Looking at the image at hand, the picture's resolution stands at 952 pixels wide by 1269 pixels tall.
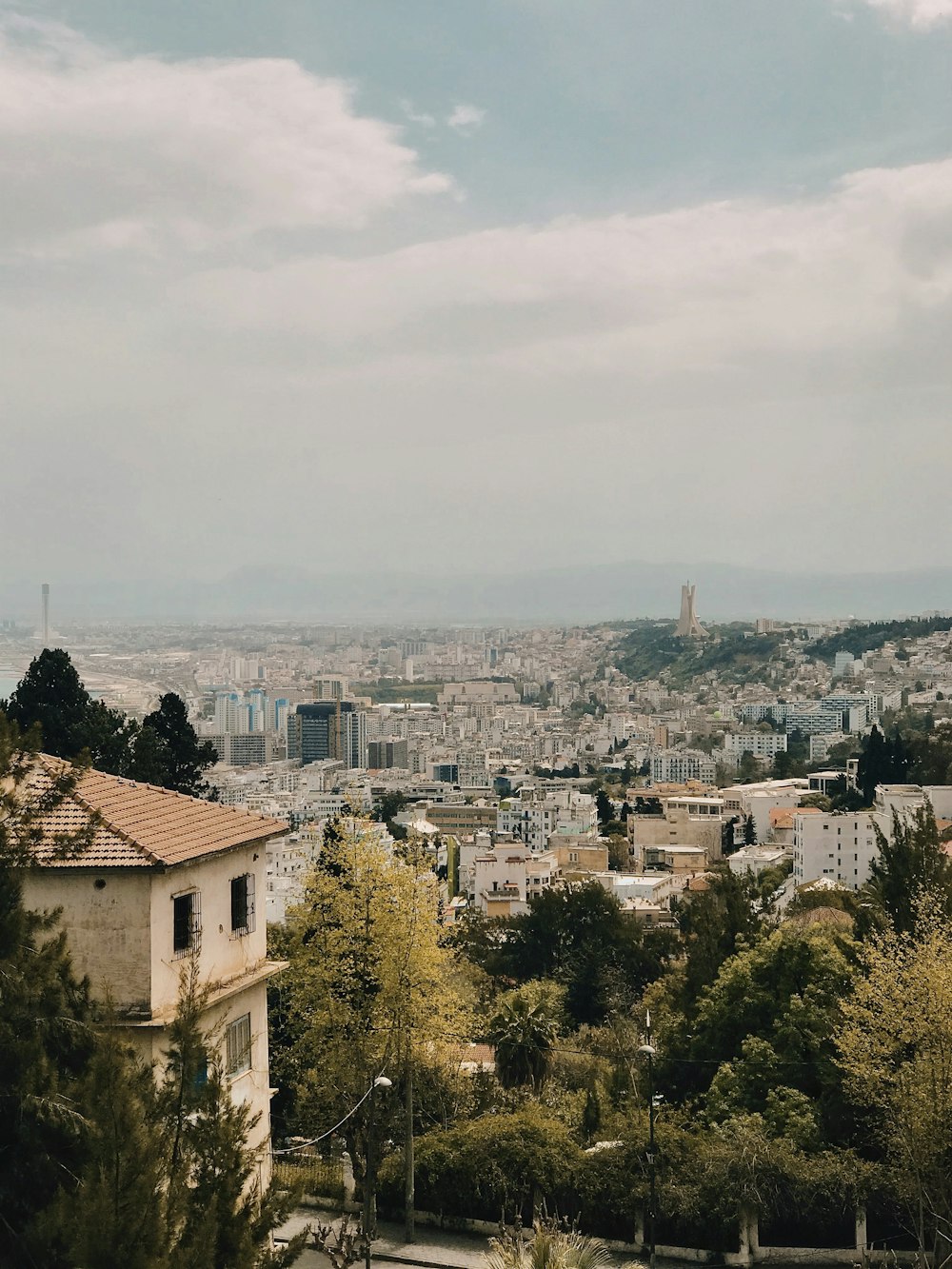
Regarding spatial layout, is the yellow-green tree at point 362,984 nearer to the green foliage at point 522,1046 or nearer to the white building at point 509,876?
the green foliage at point 522,1046

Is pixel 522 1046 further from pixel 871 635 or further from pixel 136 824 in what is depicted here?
pixel 871 635

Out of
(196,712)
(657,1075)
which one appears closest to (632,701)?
(196,712)

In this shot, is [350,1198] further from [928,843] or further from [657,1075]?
[928,843]

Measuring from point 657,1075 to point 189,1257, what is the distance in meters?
10.9

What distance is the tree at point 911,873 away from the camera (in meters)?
14.9

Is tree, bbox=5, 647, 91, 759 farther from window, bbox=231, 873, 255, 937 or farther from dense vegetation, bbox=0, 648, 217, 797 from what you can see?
window, bbox=231, 873, 255, 937

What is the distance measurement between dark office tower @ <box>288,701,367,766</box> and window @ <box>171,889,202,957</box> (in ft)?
468

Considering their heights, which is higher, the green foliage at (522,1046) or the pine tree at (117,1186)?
the pine tree at (117,1186)

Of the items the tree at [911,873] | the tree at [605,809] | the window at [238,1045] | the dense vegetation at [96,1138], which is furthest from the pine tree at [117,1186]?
the tree at [605,809]

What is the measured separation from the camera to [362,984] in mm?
14266

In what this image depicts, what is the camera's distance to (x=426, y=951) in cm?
1395

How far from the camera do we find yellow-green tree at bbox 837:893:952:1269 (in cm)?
1180

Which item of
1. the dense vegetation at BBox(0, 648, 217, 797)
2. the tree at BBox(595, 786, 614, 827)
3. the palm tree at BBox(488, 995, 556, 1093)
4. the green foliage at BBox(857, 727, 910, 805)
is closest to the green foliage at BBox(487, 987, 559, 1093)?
the palm tree at BBox(488, 995, 556, 1093)

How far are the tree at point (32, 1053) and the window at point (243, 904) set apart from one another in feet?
8.99
